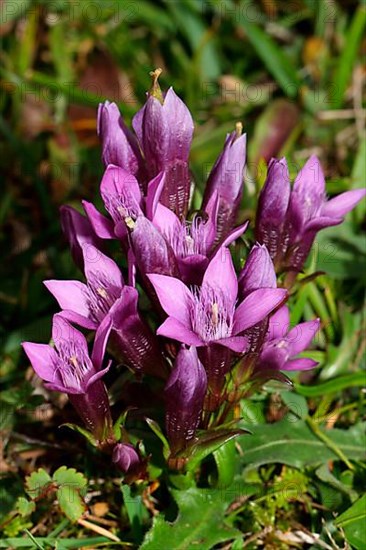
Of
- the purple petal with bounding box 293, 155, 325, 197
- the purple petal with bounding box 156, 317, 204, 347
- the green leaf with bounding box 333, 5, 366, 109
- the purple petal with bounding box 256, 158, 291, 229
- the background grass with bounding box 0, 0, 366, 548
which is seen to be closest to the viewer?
the purple petal with bounding box 156, 317, 204, 347

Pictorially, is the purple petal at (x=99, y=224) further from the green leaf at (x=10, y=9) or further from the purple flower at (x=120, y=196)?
the green leaf at (x=10, y=9)

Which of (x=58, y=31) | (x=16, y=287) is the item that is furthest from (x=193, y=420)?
(x=58, y=31)

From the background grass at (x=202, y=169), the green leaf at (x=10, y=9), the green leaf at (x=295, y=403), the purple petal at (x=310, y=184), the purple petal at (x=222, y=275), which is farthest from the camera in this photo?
the green leaf at (x=10, y=9)

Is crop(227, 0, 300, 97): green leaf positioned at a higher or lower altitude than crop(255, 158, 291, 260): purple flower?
higher

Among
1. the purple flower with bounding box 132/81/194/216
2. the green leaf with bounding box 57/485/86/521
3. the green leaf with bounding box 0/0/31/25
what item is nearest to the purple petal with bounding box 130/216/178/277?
the purple flower with bounding box 132/81/194/216

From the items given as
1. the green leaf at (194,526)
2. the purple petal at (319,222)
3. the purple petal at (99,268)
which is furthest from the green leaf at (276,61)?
the green leaf at (194,526)

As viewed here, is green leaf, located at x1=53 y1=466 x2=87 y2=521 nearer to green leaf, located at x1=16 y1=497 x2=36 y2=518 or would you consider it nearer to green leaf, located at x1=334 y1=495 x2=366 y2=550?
green leaf, located at x1=16 y1=497 x2=36 y2=518
